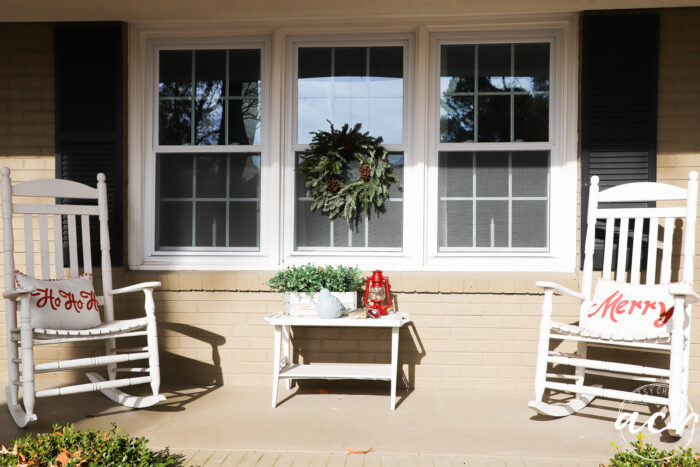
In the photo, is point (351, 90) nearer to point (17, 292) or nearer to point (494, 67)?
point (494, 67)

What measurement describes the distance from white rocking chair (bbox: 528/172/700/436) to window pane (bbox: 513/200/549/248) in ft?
1.12

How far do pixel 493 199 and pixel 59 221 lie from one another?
2.60m

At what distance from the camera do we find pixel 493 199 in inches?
158

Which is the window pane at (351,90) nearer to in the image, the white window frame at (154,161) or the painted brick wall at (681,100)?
the white window frame at (154,161)

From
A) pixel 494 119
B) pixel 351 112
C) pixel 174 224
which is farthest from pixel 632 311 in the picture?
pixel 174 224

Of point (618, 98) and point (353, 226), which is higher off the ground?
point (618, 98)

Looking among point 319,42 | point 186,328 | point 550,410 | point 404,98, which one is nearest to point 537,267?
point 550,410

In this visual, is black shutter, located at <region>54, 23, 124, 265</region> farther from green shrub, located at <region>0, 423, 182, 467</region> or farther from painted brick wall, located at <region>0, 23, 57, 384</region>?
green shrub, located at <region>0, 423, 182, 467</region>

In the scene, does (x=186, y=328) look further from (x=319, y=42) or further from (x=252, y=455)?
(x=319, y=42)

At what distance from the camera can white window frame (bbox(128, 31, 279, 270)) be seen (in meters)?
4.07

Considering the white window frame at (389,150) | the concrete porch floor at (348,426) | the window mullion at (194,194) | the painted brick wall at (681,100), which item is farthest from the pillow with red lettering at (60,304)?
the painted brick wall at (681,100)

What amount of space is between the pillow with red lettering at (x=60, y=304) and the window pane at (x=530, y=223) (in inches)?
100

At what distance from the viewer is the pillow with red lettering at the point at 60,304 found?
10.9 ft

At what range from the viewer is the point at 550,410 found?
3229 mm
